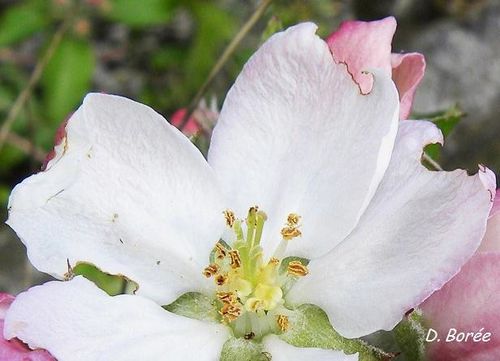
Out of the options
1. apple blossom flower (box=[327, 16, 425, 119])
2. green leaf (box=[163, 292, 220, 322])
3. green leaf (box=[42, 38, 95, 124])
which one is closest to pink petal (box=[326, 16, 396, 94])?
apple blossom flower (box=[327, 16, 425, 119])

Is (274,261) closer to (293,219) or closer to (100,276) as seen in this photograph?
(293,219)

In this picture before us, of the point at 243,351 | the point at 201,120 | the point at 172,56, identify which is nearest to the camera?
the point at 243,351

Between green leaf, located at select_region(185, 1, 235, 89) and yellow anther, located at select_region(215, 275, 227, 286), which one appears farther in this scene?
green leaf, located at select_region(185, 1, 235, 89)

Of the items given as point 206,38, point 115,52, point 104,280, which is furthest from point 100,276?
point 115,52

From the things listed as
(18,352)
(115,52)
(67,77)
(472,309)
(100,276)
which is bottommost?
(18,352)

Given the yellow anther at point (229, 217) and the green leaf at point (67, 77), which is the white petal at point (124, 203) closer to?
the yellow anther at point (229, 217)

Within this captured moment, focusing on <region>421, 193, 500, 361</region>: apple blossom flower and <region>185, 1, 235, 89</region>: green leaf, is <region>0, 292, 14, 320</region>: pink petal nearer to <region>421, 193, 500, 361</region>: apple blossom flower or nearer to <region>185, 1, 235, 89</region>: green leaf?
<region>421, 193, 500, 361</region>: apple blossom flower

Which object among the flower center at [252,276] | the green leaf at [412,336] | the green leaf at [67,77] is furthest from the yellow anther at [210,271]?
the green leaf at [67,77]
